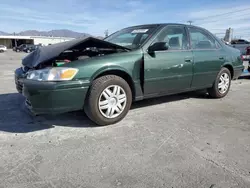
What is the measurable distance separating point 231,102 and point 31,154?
3.99 m

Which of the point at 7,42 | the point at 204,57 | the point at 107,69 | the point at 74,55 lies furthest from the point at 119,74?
the point at 7,42

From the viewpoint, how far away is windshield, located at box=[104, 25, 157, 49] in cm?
383

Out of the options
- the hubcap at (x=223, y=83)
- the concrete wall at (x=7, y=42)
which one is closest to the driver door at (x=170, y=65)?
the hubcap at (x=223, y=83)

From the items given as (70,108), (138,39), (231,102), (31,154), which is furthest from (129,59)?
(231,102)

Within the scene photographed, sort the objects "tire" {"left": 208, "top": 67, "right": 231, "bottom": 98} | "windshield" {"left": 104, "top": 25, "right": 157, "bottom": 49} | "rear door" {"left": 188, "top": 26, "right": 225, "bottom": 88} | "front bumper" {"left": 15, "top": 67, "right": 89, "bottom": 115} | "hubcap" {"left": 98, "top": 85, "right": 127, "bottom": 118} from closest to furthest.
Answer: "front bumper" {"left": 15, "top": 67, "right": 89, "bottom": 115} → "hubcap" {"left": 98, "top": 85, "right": 127, "bottom": 118} → "windshield" {"left": 104, "top": 25, "right": 157, "bottom": 49} → "rear door" {"left": 188, "top": 26, "right": 225, "bottom": 88} → "tire" {"left": 208, "top": 67, "right": 231, "bottom": 98}

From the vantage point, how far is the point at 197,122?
3.53m

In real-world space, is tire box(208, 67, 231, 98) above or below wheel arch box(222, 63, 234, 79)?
below

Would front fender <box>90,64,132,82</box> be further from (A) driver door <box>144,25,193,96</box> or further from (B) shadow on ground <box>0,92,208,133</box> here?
(B) shadow on ground <box>0,92,208,133</box>

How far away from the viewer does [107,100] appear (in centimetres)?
330

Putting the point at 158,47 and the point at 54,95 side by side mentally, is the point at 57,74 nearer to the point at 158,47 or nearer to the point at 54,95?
the point at 54,95

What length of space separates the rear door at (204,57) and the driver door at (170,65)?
0.57 feet

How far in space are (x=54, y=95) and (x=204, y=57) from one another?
3.01 metres

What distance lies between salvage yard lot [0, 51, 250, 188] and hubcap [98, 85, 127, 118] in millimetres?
206

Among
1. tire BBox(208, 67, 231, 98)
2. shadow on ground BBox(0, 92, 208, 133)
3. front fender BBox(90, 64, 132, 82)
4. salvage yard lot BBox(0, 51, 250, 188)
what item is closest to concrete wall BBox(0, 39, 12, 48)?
shadow on ground BBox(0, 92, 208, 133)
